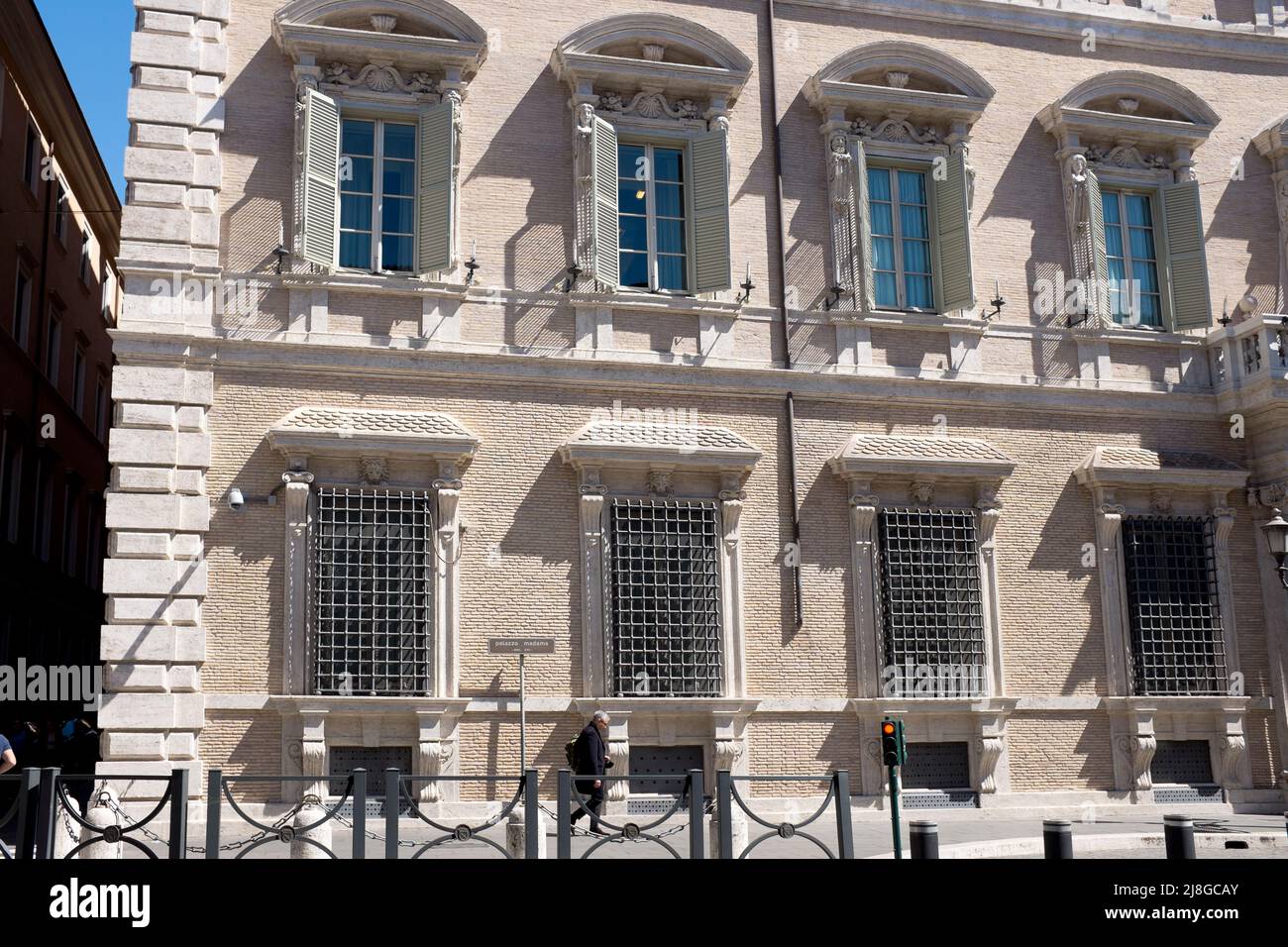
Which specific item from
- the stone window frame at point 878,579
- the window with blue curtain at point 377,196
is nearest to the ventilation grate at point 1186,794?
the stone window frame at point 878,579

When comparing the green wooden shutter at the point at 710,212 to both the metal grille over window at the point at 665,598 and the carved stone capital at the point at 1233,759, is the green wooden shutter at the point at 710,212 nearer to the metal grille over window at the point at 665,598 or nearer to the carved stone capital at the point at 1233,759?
the metal grille over window at the point at 665,598

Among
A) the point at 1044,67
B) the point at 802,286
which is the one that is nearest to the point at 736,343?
the point at 802,286

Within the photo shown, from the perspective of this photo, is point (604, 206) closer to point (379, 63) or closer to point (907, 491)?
point (379, 63)

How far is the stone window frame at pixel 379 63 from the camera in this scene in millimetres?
18219

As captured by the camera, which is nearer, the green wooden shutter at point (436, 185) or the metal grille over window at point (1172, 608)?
the green wooden shutter at point (436, 185)

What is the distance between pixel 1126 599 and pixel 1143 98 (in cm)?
767

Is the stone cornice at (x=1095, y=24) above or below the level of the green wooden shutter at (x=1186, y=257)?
above

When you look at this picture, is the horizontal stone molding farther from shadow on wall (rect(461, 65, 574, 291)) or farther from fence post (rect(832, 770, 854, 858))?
fence post (rect(832, 770, 854, 858))

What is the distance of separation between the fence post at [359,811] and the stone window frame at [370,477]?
210 inches

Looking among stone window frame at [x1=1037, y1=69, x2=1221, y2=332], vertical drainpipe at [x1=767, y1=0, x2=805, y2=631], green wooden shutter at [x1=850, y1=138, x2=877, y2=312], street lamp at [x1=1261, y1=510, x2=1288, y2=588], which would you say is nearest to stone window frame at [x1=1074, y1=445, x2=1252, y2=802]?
stone window frame at [x1=1037, y1=69, x2=1221, y2=332]

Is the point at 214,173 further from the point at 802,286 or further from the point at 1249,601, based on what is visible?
the point at 1249,601

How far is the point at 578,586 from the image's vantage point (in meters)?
18.2

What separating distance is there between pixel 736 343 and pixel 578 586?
4.01 m

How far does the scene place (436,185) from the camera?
18.5 meters
